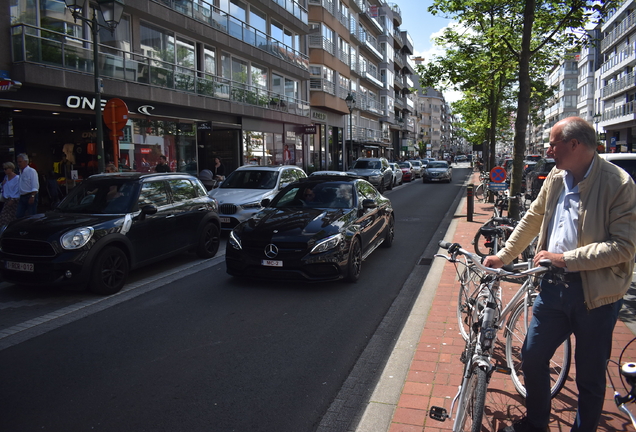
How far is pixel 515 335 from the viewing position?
12.7 feet

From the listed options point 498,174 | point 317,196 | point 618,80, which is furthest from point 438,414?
point 618,80

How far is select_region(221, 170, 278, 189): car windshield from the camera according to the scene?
13.2 m

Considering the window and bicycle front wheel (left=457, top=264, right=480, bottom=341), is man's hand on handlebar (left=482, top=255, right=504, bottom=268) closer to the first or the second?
bicycle front wheel (left=457, top=264, right=480, bottom=341)

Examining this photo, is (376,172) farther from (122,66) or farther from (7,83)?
(7,83)

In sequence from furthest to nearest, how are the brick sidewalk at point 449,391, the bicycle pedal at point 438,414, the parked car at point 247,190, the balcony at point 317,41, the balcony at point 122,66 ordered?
the balcony at point 317,41
the balcony at point 122,66
the parked car at point 247,190
the brick sidewalk at point 449,391
the bicycle pedal at point 438,414

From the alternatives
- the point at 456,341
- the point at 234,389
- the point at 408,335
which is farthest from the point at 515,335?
the point at 234,389

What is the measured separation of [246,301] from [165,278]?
2.05 metres

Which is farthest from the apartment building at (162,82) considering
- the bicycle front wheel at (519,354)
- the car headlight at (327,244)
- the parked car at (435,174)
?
the bicycle front wheel at (519,354)

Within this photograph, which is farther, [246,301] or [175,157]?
[175,157]

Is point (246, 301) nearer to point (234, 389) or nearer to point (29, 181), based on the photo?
point (234, 389)

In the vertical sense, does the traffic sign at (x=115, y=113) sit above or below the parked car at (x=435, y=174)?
above

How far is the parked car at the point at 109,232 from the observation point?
6.81 meters

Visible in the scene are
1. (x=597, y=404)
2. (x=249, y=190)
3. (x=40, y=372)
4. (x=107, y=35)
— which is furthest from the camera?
(x=107, y=35)

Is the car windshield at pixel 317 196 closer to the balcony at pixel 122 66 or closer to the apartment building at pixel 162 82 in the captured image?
the apartment building at pixel 162 82
